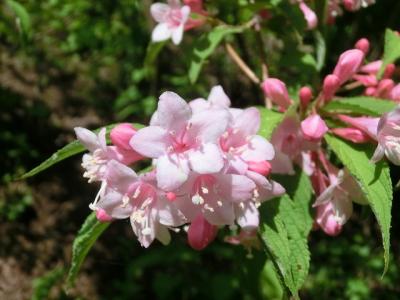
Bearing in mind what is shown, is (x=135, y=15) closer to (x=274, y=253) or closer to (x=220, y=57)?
(x=220, y=57)

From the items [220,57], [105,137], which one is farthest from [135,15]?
[105,137]

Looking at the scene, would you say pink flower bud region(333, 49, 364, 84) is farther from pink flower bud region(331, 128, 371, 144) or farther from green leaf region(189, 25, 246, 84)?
Result: green leaf region(189, 25, 246, 84)

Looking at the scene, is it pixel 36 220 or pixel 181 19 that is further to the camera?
pixel 36 220

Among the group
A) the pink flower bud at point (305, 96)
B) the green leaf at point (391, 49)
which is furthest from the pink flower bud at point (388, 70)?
the pink flower bud at point (305, 96)

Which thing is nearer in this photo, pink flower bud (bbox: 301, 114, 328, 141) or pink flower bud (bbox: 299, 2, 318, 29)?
pink flower bud (bbox: 301, 114, 328, 141)

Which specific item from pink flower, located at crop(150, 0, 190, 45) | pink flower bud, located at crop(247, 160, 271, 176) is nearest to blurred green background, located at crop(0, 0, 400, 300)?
pink flower, located at crop(150, 0, 190, 45)

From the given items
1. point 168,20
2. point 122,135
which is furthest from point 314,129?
point 168,20
